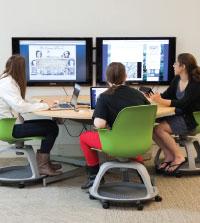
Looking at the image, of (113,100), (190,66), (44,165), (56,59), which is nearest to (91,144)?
(113,100)

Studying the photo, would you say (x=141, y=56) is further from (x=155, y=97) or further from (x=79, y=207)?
(x=79, y=207)

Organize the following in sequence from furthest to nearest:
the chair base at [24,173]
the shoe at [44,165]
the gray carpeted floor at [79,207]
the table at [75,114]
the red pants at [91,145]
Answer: the shoe at [44,165], the chair base at [24,173], the table at [75,114], the red pants at [91,145], the gray carpeted floor at [79,207]

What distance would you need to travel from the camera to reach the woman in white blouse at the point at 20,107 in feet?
12.9

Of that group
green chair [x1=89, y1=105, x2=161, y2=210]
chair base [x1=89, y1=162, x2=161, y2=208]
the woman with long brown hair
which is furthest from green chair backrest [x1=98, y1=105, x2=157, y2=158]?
the woman with long brown hair

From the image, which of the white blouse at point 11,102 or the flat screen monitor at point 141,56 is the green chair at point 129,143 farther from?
the flat screen monitor at point 141,56

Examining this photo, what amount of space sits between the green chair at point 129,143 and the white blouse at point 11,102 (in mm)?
753

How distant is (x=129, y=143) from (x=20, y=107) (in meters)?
1.01

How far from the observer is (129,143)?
347cm

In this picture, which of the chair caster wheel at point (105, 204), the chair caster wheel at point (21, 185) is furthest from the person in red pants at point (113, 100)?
the chair caster wheel at point (21, 185)

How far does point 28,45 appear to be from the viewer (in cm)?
512

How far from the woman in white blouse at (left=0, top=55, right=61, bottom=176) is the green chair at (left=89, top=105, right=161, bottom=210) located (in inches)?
26.4

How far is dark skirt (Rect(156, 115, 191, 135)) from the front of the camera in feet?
14.1

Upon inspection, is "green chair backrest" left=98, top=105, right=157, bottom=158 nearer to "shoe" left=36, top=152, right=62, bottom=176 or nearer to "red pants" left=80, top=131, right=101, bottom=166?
"red pants" left=80, top=131, right=101, bottom=166
